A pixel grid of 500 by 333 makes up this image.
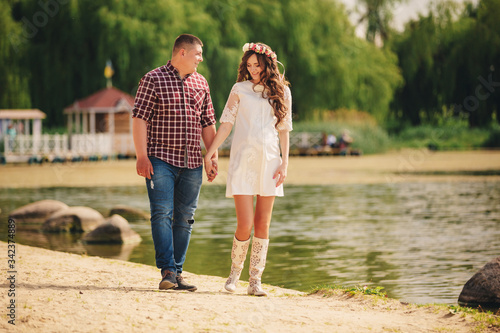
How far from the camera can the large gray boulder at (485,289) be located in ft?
24.1

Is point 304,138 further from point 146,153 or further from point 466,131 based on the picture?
point 146,153

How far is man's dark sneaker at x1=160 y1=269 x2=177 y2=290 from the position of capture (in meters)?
6.57

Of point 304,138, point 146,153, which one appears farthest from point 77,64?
point 146,153

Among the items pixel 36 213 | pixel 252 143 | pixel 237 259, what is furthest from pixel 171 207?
pixel 36 213

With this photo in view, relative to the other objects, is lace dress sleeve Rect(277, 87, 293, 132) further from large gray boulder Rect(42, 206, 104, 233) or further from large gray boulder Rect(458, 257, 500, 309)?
large gray boulder Rect(42, 206, 104, 233)

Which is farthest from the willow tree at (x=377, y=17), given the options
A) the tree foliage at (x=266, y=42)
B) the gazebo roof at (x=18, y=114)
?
the gazebo roof at (x=18, y=114)

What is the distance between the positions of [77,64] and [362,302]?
35.3 m

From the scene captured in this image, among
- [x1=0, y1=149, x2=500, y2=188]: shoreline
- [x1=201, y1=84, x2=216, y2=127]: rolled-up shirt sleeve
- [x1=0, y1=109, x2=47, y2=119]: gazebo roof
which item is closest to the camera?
[x1=201, y1=84, x2=216, y2=127]: rolled-up shirt sleeve

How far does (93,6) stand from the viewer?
39.4 meters

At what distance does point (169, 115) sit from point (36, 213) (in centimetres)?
848

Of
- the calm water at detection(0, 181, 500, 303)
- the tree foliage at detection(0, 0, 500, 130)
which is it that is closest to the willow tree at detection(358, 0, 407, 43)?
the tree foliage at detection(0, 0, 500, 130)

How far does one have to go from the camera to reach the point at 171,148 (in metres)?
6.62

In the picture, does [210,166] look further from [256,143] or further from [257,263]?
[257,263]

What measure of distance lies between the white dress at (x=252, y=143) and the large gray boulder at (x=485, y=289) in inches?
81.8
